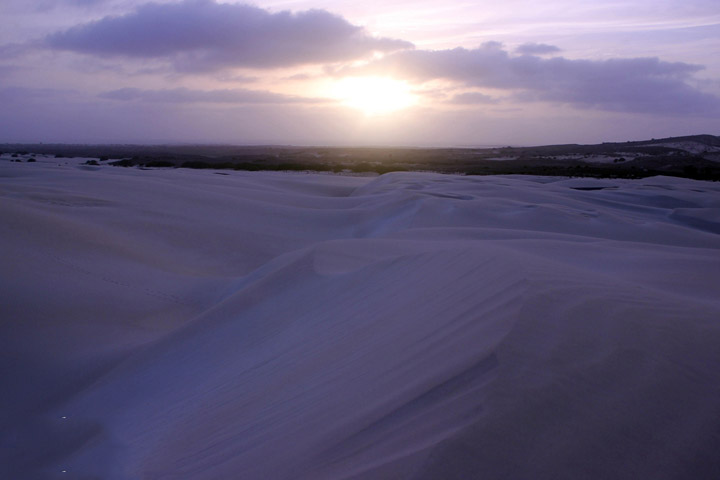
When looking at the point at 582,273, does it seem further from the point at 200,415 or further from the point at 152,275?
the point at 152,275

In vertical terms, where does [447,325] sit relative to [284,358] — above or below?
above

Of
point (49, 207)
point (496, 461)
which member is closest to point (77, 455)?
point (496, 461)

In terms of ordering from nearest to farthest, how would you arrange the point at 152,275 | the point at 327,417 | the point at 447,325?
the point at 327,417
the point at 447,325
the point at 152,275

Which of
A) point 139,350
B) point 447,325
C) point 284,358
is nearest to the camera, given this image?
point 447,325

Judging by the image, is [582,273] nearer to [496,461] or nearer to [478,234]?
Answer: [496,461]

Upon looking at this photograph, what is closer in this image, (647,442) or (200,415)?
(647,442)

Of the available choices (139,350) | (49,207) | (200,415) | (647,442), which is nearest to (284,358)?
(200,415)

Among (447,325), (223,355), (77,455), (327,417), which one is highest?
(447,325)
